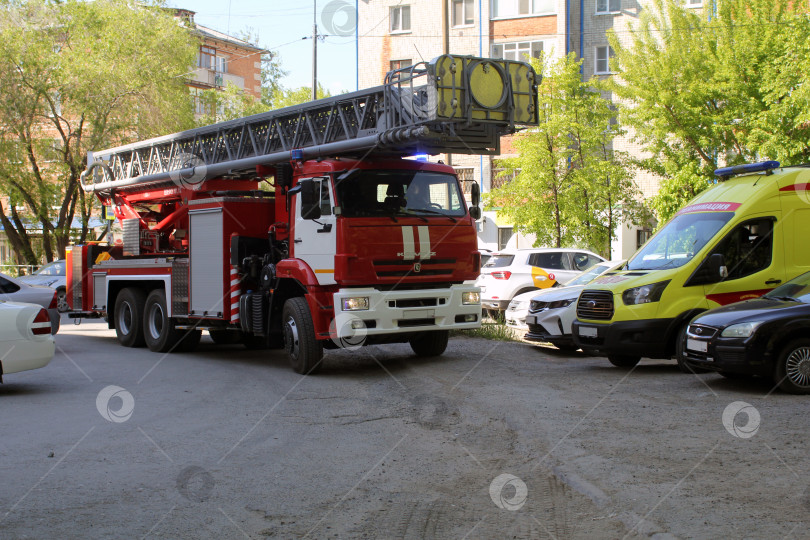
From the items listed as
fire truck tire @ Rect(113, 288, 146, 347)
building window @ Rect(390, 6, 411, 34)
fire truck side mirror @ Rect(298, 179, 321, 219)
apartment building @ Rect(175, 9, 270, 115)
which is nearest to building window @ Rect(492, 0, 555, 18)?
building window @ Rect(390, 6, 411, 34)

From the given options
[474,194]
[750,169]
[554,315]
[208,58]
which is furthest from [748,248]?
[208,58]

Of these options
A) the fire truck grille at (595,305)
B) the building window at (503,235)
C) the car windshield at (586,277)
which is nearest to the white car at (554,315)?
the car windshield at (586,277)

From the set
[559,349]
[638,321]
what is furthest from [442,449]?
[559,349]

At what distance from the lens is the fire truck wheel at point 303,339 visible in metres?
11.2

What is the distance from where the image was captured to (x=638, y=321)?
10.9 m

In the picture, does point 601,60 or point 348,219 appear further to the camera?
point 601,60

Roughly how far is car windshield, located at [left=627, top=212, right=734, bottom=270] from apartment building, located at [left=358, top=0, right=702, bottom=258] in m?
24.5

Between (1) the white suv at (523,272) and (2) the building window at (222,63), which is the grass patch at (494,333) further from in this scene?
(2) the building window at (222,63)

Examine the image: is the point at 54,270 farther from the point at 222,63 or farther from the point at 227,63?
the point at 227,63

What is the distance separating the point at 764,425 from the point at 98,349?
11.6 m

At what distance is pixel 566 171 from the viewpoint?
2919 cm

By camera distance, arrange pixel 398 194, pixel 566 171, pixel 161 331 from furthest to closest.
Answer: pixel 566 171
pixel 161 331
pixel 398 194

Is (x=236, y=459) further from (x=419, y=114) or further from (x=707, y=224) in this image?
(x=707, y=224)

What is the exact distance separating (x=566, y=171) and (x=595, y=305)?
59.9 feet
